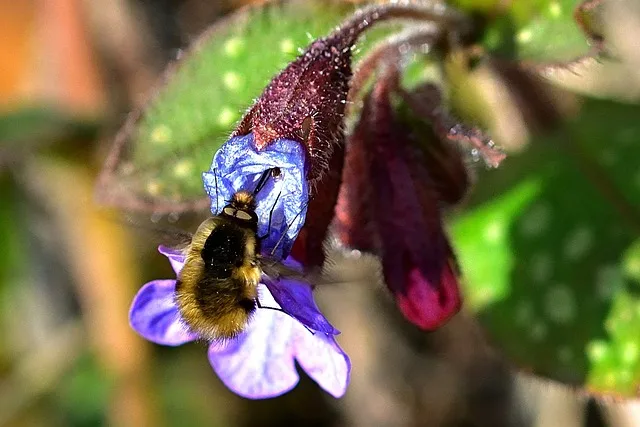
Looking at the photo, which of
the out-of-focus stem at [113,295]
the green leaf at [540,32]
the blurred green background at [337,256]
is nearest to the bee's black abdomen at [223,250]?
the blurred green background at [337,256]

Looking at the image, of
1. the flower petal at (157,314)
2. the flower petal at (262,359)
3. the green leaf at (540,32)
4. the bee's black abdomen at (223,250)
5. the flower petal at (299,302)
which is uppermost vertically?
the bee's black abdomen at (223,250)

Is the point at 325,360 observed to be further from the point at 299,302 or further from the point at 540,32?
the point at 540,32

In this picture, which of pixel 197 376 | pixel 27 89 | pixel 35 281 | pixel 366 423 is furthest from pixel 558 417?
pixel 27 89

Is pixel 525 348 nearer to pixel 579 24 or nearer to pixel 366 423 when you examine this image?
pixel 579 24

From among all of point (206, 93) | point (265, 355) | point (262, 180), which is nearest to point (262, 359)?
point (265, 355)

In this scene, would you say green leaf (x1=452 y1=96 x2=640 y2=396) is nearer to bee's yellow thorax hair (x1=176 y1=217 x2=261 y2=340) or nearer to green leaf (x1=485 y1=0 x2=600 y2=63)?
green leaf (x1=485 y1=0 x2=600 y2=63)

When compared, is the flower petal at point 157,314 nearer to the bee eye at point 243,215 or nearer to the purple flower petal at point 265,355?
the purple flower petal at point 265,355

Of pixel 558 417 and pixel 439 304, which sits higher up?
pixel 439 304
